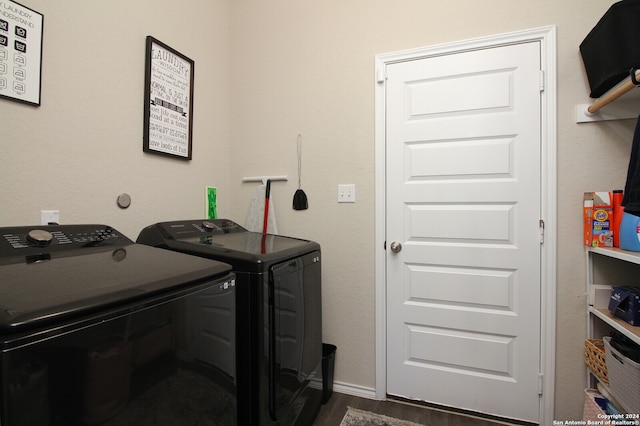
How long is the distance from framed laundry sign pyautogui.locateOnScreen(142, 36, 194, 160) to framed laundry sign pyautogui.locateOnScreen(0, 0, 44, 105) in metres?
0.47

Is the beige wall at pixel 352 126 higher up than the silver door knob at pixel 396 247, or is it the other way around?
the beige wall at pixel 352 126

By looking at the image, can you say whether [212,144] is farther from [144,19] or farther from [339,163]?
[339,163]

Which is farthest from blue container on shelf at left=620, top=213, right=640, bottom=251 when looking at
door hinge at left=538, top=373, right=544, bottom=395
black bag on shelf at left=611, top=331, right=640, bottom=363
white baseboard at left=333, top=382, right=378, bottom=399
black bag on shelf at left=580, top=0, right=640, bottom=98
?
white baseboard at left=333, top=382, right=378, bottom=399

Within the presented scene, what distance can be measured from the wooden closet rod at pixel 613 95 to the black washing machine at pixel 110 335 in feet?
5.85

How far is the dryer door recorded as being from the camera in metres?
1.29

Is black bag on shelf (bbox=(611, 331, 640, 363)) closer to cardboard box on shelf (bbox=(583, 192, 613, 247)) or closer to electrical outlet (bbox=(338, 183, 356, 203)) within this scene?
cardboard box on shelf (bbox=(583, 192, 613, 247))

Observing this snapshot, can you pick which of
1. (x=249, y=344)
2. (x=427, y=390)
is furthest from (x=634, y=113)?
(x=249, y=344)

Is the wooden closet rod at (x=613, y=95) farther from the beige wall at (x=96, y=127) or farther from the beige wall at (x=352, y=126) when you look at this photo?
the beige wall at (x=96, y=127)

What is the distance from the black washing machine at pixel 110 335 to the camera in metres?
0.55

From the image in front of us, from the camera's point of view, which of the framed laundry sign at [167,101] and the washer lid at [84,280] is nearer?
the washer lid at [84,280]

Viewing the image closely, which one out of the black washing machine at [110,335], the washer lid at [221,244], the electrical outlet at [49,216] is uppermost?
the electrical outlet at [49,216]

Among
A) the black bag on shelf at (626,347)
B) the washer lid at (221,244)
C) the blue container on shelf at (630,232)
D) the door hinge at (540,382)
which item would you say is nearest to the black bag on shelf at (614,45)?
the blue container on shelf at (630,232)

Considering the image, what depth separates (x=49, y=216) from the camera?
1.24 meters

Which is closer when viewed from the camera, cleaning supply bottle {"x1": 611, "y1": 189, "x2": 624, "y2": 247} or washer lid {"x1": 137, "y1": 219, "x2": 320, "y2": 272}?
washer lid {"x1": 137, "y1": 219, "x2": 320, "y2": 272}
